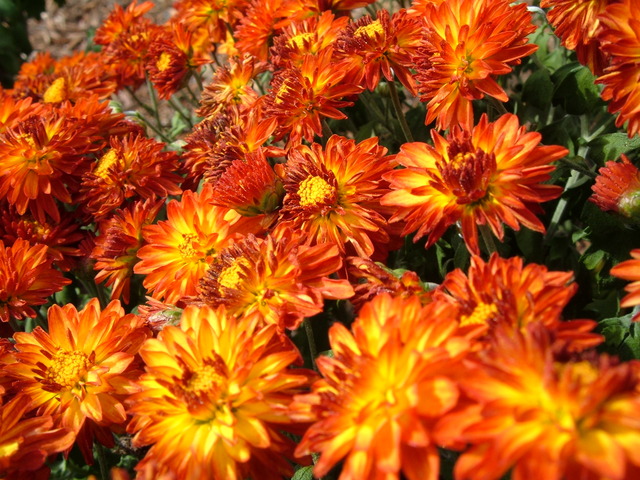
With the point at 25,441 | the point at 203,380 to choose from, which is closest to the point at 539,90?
the point at 203,380

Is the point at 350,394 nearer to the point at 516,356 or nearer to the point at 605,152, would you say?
the point at 516,356

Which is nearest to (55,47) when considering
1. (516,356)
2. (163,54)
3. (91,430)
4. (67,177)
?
(163,54)

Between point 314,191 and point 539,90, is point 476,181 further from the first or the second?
point 539,90

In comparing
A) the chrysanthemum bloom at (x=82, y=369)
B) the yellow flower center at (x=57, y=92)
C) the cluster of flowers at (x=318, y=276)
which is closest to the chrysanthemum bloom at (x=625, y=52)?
the cluster of flowers at (x=318, y=276)

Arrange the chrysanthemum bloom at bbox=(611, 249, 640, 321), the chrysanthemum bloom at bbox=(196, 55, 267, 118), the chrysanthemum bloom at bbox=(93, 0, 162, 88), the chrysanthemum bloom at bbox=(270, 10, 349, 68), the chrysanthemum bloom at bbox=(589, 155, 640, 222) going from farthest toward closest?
the chrysanthemum bloom at bbox=(93, 0, 162, 88), the chrysanthemum bloom at bbox=(196, 55, 267, 118), the chrysanthemum bloom at bbox=(270, 10, 349, 68), the chrysanthemum bloom at bbox=(589, 155, 640, 222), the chrysanthemum bloom at bbox=(611, 249, 640, 321)

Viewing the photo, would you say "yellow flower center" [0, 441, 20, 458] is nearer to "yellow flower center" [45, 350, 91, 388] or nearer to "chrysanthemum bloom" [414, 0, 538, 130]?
"yellow flower center" [45, 350, 91, 388]

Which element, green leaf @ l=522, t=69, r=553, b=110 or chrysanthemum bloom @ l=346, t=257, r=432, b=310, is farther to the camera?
green leaf @ l=522, t=69, r=553, b=110

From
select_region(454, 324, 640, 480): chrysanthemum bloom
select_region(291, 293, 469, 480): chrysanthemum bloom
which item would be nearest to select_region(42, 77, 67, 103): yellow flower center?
select_region(291, 293, 469, 480): chrysanthemum bloom
